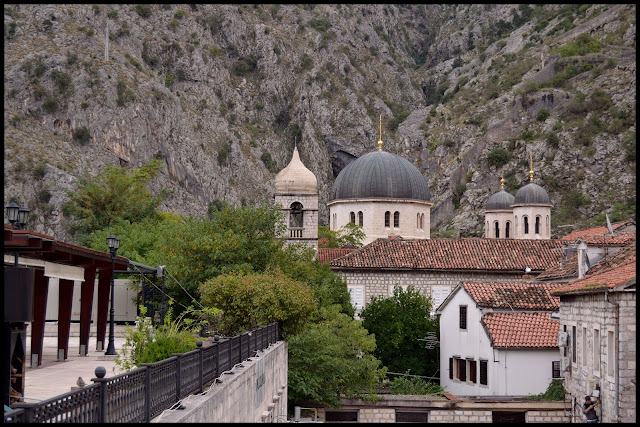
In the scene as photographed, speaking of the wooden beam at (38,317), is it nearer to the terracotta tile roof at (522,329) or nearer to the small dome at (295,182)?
Result: the terracotta tile roof at (522,329)

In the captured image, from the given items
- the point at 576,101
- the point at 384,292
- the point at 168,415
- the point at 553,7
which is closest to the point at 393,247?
the point at 384,292

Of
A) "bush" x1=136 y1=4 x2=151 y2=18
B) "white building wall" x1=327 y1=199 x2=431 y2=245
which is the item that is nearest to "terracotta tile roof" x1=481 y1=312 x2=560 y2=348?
"white building wall" x1=327 y1=199 x2=431 y2=245

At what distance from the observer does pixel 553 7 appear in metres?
141

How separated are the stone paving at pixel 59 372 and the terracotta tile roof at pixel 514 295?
1642 cm

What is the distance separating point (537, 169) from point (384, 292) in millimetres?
57950

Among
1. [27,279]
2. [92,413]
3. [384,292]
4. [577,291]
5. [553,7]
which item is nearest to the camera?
[92,413]

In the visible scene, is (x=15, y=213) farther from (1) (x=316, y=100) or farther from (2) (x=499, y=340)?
(1) (x=316, y=100)

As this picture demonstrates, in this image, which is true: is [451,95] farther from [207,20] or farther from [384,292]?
[384,292]

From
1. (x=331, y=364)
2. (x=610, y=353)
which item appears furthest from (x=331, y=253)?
(x=610, y=353)

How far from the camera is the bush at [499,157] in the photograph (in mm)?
103125

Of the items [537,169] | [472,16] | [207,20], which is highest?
[472,16]

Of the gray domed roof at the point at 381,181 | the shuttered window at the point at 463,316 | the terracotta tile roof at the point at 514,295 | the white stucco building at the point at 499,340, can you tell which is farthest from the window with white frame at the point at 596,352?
the gray domed roof at the point at 381,181

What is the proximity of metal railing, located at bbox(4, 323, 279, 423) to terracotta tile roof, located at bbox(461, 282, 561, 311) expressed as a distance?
2368cm

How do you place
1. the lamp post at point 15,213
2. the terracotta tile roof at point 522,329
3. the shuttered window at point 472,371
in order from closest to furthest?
the lamp post at point 15,213 → the terracotta tile roof at point 522,329 → the shuttered window at point 472,371
